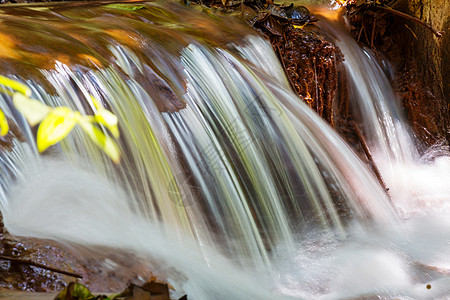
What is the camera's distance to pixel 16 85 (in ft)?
8.77

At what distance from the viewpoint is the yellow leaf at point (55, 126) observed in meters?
2.58

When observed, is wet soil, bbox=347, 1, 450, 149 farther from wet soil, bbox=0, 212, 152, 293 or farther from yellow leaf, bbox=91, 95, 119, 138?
wet soil, bbox=0, 212, 152, 293

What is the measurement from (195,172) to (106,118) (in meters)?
0.53

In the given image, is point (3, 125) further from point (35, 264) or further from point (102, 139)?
point (35, 264)

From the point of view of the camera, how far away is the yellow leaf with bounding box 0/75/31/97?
8.70ft

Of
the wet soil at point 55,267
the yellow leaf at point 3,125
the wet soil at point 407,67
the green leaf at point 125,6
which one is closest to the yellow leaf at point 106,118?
the yellow leaf at point 3,125

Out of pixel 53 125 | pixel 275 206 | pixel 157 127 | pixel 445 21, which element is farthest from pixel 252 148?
pixel 445 21

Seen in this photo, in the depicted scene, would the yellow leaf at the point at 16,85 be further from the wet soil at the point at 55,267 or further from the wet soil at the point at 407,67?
the wet soil at the point at 407,67

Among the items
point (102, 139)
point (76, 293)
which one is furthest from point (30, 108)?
point (76, 293)

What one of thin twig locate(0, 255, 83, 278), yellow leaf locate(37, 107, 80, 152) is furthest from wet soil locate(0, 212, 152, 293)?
yellow leaf locate(37, 107, 80, 152)

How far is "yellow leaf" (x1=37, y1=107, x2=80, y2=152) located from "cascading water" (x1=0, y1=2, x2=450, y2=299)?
0.12 feet

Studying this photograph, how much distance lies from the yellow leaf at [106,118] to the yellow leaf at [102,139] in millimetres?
49

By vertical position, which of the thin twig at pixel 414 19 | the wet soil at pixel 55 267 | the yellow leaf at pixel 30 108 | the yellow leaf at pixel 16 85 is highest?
the thin twig at pixel 414 19

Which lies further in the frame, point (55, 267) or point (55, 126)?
point (55, 126)
